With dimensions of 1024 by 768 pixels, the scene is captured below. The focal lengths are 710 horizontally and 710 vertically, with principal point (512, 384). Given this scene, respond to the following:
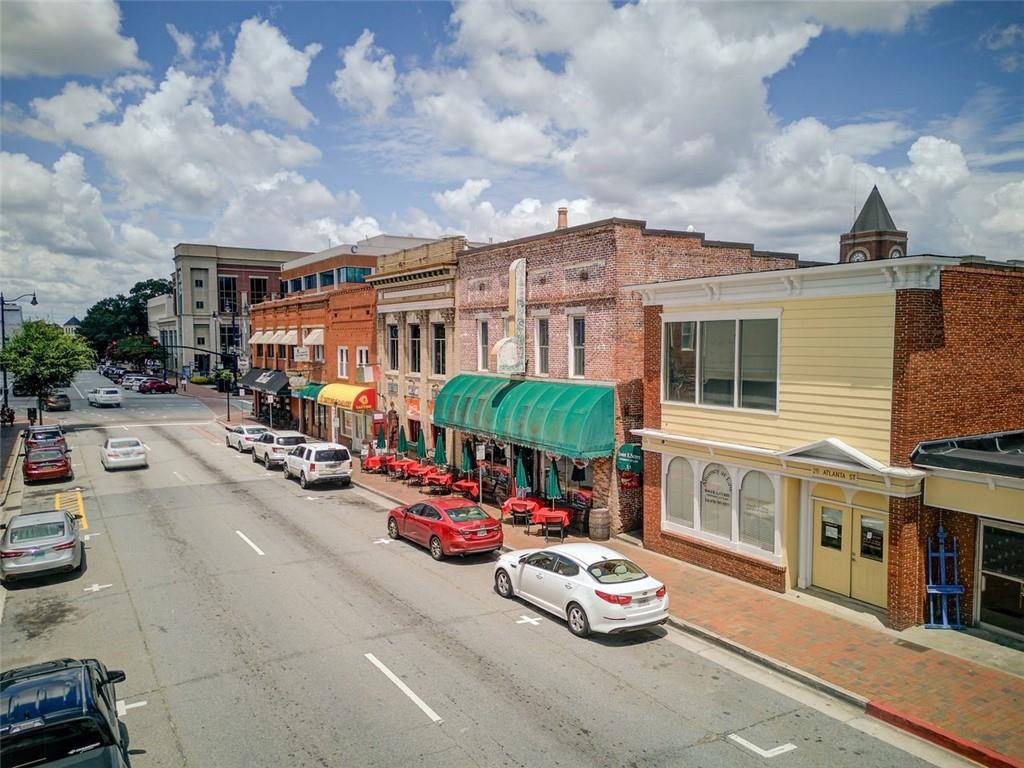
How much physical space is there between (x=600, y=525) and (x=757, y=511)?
5.47m

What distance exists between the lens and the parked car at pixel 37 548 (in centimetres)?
1709

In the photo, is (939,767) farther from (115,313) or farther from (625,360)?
(115,313)

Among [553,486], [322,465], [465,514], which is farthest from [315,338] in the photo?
[465,514]

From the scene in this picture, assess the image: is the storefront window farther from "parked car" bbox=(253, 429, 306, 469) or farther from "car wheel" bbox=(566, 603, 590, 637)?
"parked car" bbox=(253, 429, 306, 469)

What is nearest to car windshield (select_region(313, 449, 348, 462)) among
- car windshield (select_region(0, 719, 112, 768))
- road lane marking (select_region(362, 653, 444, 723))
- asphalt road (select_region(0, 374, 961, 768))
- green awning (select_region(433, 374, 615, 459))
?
green awning (select_region(433, 374, 615, 459))

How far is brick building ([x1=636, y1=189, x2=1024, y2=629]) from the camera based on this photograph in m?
13.8

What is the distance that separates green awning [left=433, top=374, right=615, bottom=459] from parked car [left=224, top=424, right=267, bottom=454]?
16208 millimetres

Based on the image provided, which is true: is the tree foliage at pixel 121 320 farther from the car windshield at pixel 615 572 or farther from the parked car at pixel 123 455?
the car windshield at pixel 615 572

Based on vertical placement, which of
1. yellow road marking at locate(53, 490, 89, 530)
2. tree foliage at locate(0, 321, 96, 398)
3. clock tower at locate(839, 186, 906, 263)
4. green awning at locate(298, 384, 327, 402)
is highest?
clock tower at locate(839, 186, 906, 263)

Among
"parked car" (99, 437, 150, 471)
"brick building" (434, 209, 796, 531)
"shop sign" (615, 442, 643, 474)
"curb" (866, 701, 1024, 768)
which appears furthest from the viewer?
"parked car" (99, 437, 150, 471)

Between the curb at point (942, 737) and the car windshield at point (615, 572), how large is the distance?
451 cm

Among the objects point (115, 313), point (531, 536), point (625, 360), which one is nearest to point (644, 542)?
point (531, 536)

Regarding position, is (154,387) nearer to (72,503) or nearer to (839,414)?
(72,503)

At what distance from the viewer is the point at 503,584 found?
16.5m
